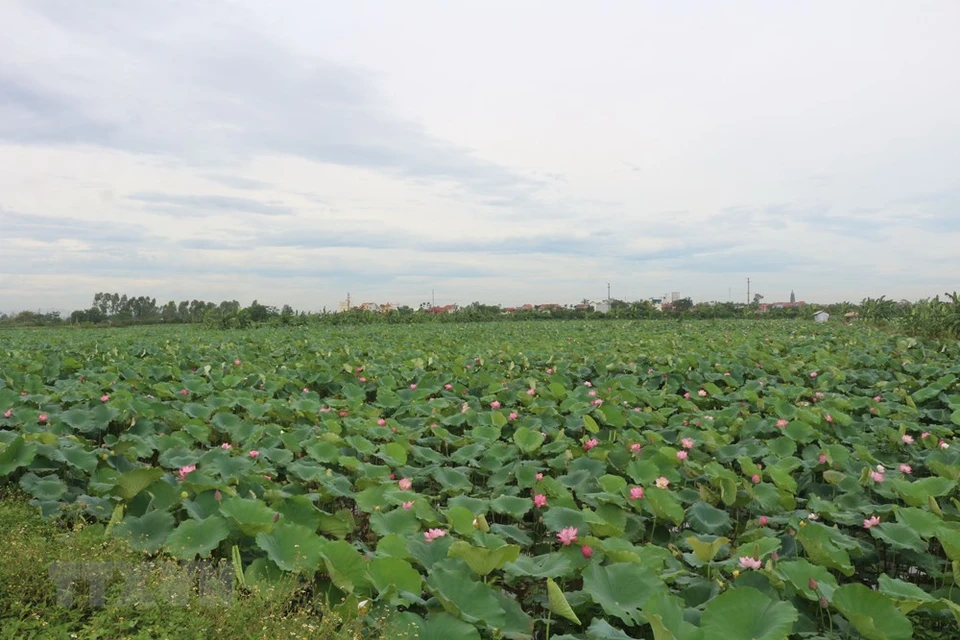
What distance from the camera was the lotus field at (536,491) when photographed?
81.7 inches

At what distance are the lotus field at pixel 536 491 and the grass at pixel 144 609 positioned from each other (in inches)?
4.7

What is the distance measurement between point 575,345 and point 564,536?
6.96 meters

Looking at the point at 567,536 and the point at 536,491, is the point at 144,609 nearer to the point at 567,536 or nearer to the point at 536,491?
the point at 567,536

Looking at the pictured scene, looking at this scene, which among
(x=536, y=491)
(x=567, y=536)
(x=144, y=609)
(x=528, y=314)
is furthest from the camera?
(x=528, y=314)

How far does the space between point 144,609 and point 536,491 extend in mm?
1782

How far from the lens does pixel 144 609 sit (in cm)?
197

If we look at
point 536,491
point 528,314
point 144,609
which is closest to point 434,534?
point 536,491

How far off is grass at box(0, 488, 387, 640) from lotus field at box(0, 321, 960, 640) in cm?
12

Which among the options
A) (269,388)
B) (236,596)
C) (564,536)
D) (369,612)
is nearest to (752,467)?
(564,536)

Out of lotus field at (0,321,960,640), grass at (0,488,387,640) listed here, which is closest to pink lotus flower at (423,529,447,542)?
lotus field at (0,321,960,640)

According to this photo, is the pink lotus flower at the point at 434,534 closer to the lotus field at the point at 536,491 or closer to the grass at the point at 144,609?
the lotus field at the point at 536,491

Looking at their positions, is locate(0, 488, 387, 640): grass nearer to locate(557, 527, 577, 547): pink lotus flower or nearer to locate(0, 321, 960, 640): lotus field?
locate(0, 321, 960, 640): lotus field

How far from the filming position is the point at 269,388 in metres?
5.69

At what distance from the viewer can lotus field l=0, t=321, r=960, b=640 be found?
6.81 ft
